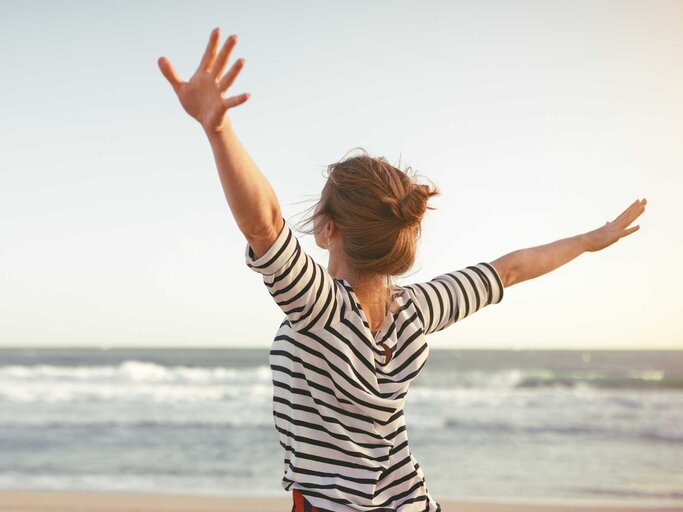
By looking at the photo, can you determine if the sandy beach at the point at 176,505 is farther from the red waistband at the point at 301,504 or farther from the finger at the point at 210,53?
the finger at the point at 210,53

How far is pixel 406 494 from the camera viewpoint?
1.54m

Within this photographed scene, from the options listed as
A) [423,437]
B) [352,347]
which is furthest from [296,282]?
[423,437]

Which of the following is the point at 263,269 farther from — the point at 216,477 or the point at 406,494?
the point at 216,477

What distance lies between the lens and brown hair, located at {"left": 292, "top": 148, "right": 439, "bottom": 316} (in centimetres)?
148

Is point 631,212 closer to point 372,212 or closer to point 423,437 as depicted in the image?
point 372,212

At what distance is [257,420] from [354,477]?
1101 cm

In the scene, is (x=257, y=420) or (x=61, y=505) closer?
(x=61, y=505)

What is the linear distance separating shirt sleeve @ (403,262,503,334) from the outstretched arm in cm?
9

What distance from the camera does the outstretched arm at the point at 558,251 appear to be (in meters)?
1.97

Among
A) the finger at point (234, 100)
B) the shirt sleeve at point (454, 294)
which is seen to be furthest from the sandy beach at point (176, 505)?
the finger at point (234, 100)

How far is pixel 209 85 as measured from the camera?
118 centimetres

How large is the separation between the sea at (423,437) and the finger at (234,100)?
267 inches

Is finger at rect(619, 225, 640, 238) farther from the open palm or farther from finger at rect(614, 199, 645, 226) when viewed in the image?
the open palm

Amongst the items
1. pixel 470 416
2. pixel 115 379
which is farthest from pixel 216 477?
pixel 115 379
